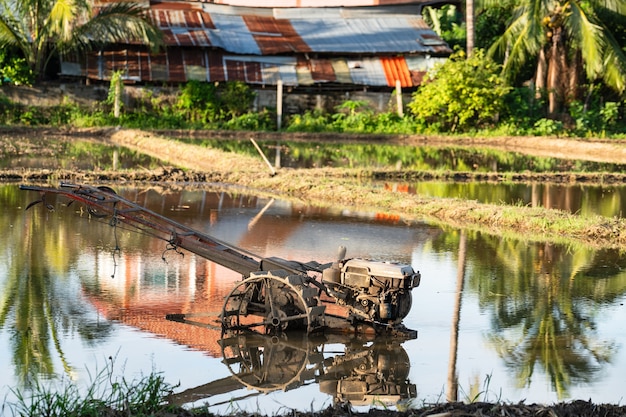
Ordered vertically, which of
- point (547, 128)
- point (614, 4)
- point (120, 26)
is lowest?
point (547, 128)

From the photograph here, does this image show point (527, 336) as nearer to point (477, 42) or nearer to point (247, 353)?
point (247, 353)

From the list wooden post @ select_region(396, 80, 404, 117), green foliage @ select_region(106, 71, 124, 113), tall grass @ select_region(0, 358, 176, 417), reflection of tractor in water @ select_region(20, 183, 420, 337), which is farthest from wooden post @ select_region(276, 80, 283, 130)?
tall grass @ select_region(0, 358, 176, 417)

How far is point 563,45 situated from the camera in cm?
3123

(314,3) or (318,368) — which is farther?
(314,3)

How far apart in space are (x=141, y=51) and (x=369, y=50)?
7.13m

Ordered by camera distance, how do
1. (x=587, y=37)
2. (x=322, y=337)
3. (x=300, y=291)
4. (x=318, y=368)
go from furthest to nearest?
(x=587, y=37) → (x=322, y=337) → (x=300, y=291) → (x=318, y=368)

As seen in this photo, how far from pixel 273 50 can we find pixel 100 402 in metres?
28.2

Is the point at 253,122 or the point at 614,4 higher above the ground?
the point at 614,4

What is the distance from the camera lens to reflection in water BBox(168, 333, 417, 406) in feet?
21.1

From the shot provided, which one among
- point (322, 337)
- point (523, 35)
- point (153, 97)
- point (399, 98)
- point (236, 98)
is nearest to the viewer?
point (322, 337)

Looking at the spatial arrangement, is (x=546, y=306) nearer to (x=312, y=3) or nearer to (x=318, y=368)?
(x=318, y=368)

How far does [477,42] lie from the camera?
36531 millimetres

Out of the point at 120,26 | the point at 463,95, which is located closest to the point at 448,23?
the point at 463,95

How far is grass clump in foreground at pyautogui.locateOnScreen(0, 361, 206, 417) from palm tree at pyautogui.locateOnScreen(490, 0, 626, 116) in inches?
979
